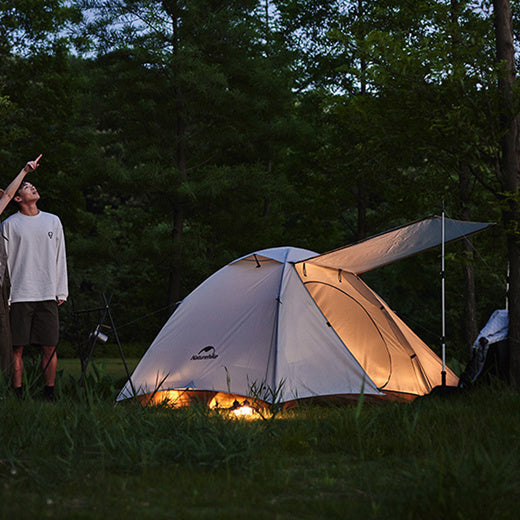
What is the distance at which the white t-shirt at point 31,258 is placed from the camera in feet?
17.3

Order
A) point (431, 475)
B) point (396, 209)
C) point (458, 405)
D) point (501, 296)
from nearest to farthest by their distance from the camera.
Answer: point (431, 475), point (458, 405), point (396, 209), point (501, 296)

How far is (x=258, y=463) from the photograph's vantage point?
3.31m

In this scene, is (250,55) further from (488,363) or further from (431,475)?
(431,475)

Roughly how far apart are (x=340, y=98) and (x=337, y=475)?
11.5ft

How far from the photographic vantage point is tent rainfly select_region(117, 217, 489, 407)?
222 inches

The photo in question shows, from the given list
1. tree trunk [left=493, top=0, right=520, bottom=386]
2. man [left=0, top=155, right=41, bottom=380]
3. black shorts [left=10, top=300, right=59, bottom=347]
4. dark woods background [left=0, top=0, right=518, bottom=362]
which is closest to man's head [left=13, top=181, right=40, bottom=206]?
man [left=0, top=155, right=41, bottom=380]

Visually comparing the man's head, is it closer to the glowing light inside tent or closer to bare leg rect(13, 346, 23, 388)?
bare leg rect(13, 346, 23, 388)

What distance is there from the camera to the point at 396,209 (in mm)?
12391

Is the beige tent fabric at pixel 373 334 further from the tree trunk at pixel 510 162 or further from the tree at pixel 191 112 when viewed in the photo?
the tree at pixel 191 112

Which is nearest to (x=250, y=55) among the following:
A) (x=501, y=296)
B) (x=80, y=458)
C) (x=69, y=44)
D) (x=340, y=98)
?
(x=69, y=44)

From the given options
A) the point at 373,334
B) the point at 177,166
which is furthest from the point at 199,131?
the point at 373,334

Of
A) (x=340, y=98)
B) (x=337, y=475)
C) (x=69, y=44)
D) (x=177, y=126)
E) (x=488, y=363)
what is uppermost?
(x=69, y=44)

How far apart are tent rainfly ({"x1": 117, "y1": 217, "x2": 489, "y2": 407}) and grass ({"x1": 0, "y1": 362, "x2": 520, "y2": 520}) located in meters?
1.16

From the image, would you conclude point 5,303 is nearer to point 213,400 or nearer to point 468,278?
point 213,400
